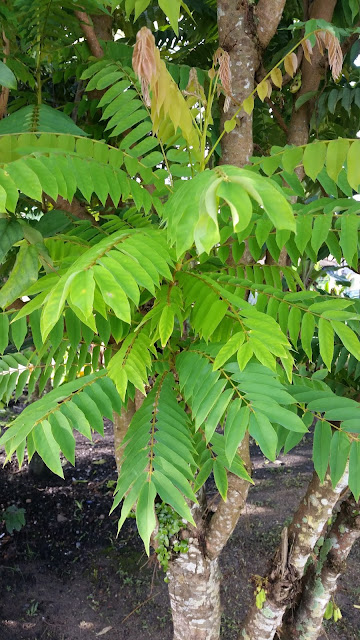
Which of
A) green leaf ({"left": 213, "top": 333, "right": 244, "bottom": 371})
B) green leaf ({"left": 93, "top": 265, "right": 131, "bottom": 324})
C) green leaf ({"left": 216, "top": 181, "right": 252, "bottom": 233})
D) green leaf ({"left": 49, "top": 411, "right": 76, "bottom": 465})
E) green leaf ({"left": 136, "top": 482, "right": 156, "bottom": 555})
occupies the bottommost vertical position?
green leaf ({"left": 136, "top": 482, "right": 156, "bottom": 555})

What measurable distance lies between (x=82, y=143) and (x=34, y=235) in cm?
36

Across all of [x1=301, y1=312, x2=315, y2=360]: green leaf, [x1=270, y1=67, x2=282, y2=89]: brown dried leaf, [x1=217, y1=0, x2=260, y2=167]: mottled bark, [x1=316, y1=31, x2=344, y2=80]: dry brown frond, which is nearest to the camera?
[x1=301, y1=312, x2=315, y2=360]: green leaf

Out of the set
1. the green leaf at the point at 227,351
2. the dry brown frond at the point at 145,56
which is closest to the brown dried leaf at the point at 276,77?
the dry brown frond at the point at 145,56

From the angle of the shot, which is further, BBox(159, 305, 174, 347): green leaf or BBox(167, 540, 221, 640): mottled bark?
BBox(167, 540, 221, 640): mottled bark

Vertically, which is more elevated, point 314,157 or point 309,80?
point 309,80

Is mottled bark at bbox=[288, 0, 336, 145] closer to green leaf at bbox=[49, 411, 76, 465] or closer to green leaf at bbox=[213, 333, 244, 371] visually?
green leaf at bbox=[213, 333, 244, 371]

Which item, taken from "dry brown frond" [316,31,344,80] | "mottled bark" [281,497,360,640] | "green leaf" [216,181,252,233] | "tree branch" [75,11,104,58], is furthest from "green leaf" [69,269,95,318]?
"mottled bark" [281,497,360,640]

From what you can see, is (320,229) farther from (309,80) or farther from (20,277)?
(309,80)

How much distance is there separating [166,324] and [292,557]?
1400 millimetres

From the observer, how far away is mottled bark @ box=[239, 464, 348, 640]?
182 cm

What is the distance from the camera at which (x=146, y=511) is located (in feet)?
2.76

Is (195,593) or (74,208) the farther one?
(195,593)

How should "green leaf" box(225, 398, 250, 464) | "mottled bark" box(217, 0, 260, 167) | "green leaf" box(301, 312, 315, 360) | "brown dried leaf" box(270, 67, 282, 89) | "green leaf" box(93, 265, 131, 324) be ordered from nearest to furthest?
"green leaf" box(93, 265, 131, 324), "green leaf" box(225, 398, 250, 464), "green leaf" box(301, 312, 315, 360), "brown dried leaf" box(270, 67, 282, 89), "mottled bark" box(217, 0, 260, 167)


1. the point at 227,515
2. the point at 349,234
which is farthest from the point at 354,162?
the point at 227,515
